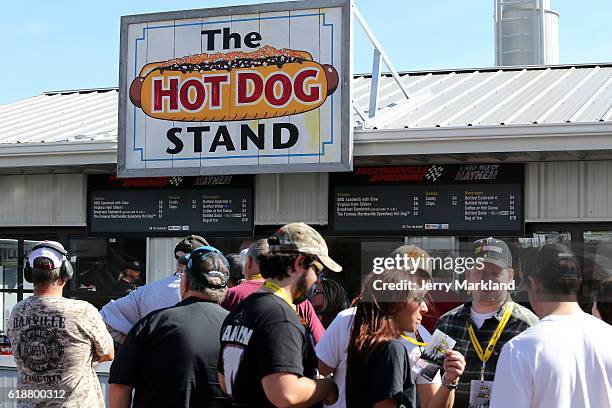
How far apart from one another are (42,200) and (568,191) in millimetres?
5828

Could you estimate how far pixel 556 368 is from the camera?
3311 mm

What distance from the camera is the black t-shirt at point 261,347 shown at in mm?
3395

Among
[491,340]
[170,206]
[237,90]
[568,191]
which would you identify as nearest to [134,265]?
[170,206]

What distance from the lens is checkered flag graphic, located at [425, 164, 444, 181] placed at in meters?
9.40

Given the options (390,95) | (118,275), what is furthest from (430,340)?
(390,95)

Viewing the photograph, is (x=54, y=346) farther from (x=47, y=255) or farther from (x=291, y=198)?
(x=291, y=198)

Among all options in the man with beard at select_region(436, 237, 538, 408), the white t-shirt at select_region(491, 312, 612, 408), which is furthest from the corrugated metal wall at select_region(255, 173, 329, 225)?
the white t-shirt at select_region(491, 312, 612, 408)

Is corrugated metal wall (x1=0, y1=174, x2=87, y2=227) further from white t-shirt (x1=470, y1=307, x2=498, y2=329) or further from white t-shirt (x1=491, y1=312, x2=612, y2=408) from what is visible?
white t-shirt (x1=491, y1=312, x2=612, y2=408)

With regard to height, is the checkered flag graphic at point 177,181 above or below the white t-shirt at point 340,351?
above

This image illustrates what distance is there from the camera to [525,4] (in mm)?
20906

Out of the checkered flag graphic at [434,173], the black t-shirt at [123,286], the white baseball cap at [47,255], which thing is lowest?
the black t-shirt at [123,286]

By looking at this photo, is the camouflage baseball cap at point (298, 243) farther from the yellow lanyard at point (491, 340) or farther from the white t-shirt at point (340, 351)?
the yellow lanyard at point (491, 340)

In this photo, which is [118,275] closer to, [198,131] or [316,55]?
[198,131]

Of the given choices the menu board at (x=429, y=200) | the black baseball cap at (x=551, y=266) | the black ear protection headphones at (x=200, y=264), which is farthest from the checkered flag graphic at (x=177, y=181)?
the black baseball cap at (x=551, y=266)
